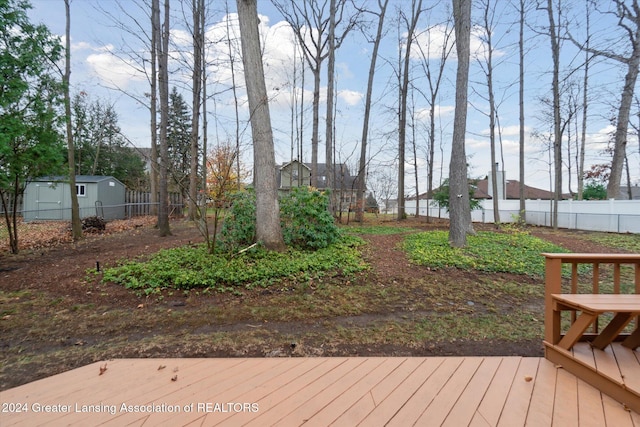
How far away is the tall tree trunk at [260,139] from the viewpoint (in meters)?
5.28

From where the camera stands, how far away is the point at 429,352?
2471mm

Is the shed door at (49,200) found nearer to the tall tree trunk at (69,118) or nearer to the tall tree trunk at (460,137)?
the tall tree trunk at (69,118)

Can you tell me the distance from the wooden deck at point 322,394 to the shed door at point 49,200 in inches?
631

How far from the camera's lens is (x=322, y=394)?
1.76 m

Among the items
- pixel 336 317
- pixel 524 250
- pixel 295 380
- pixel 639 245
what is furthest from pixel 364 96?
pixel 295 380

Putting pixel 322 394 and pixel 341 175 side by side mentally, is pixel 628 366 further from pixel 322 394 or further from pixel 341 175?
pixel 341 175

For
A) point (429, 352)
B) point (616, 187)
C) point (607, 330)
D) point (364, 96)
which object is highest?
point (364, 96)

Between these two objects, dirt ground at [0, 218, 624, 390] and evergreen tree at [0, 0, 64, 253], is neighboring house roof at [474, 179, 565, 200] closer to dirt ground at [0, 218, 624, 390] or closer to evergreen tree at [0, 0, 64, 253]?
dirt ground at [0, 218, 624, 390]

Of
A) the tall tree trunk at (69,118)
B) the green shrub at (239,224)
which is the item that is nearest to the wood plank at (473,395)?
the green shrub at (239,224)

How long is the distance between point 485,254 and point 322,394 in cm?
535

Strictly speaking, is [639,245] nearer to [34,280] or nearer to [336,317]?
[336,317]

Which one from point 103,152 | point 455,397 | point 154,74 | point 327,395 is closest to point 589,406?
point 455,397

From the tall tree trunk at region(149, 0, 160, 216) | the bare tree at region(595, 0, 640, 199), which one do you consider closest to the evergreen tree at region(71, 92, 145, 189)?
the tall tree trunk at region(149, 0, 160, 216)

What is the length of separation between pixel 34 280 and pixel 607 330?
696cm
